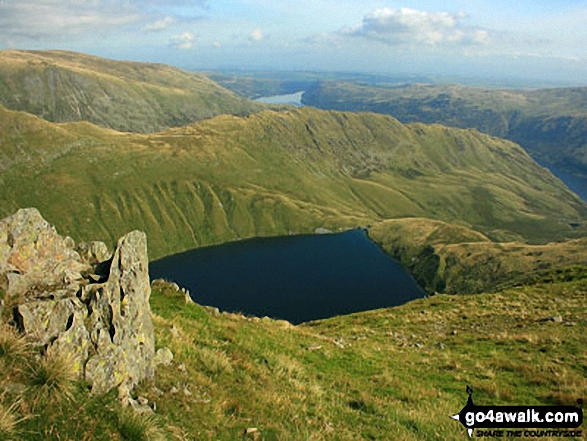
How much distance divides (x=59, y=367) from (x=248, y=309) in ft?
543

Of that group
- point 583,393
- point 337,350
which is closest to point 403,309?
point 337,350

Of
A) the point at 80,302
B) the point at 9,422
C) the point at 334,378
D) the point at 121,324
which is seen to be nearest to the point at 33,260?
the point at 80,302

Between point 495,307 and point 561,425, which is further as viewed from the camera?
point 495,307

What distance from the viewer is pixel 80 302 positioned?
38.2 ft

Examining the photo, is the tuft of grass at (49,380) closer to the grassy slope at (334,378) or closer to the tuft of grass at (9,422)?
the grassy slope at (334,378)

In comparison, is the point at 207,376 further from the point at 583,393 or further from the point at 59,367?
the point at 583,393

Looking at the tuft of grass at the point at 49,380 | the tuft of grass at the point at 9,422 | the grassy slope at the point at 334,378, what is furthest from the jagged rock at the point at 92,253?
the tuft of grass at the point at 9,422

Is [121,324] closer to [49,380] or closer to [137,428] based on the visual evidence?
[49,380]

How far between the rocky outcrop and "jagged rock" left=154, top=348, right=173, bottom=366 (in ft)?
1.72

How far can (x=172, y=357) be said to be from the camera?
14047mm

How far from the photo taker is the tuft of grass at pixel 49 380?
8906 millimetres

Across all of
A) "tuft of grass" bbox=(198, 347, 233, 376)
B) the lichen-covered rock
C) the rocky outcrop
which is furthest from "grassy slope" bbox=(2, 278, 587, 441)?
the rocky outcrop

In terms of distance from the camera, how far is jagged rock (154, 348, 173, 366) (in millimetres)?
13430

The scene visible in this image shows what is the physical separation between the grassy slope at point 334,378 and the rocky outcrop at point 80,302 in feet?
3.59
